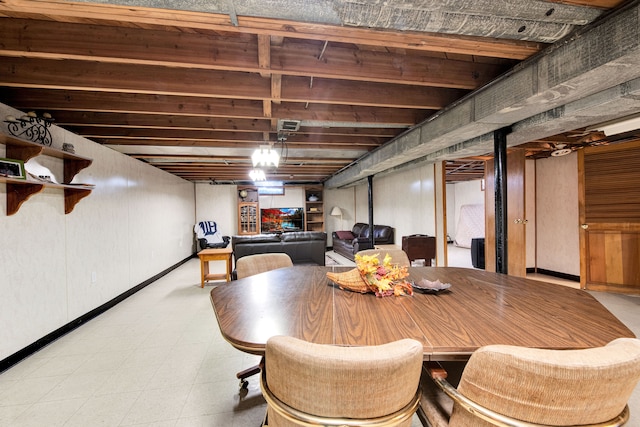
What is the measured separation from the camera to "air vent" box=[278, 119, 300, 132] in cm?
319

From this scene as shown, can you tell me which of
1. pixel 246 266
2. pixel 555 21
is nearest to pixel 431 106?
pixel 555 21

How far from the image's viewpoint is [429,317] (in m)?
1.25

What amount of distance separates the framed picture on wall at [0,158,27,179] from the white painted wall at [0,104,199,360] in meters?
0.25

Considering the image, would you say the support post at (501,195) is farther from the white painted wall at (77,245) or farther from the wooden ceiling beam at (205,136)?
the white painted wall at (77,245)

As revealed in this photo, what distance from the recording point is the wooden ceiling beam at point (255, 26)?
1353 mm

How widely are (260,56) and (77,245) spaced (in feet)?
10.1

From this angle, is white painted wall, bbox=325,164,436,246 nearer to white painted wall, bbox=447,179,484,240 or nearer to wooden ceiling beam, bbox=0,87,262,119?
white painted wall, bbox=447,179,484,240

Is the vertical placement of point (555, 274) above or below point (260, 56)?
below

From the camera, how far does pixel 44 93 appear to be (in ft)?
8.29

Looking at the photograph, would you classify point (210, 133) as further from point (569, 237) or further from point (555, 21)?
point (569, 237)

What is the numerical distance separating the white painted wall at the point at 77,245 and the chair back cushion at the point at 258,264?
1958mm

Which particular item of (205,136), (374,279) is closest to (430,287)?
(374,279)

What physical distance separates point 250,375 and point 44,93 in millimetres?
3147

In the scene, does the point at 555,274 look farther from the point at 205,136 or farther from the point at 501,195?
the point at 205,136
